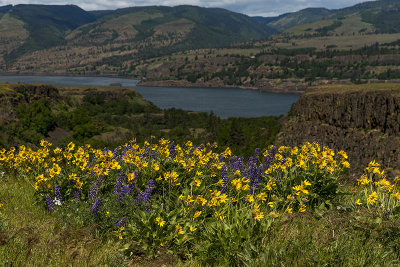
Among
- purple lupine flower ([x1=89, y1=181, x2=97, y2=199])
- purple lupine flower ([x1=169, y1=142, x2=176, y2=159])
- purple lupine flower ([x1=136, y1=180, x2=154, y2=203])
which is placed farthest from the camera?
purple lupine flower ([x1=169, y1=142, x2=176, y2=159])

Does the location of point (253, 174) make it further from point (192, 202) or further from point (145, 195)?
point (145, 195)

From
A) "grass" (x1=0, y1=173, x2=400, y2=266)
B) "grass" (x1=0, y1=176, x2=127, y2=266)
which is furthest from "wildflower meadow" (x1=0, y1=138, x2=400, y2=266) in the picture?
"grass" (x1=0, y1=176, x2=127, y2=266)

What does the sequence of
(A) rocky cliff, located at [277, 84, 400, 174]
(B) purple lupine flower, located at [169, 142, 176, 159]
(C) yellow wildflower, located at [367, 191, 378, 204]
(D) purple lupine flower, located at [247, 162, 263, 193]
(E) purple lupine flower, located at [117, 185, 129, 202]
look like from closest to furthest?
(C) yellow wildflower, located at [367, 191, 378, 204] → (E) purple lupine flower, located at [117, 185, 129, 202] → (D) purple lupine flower, located at [247, 162, 263, 193] → (B) purple lupine flower, located at [169, 142, 176, 159] → (A) rocky cliff, located at [277, 84, 400, 174]

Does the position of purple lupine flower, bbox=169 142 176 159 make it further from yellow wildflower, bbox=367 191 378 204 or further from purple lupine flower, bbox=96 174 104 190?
yellow wildflower, bbox=367 191 378 204

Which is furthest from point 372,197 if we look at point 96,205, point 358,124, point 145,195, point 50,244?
point 358,124

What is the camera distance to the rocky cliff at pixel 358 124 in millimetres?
34219

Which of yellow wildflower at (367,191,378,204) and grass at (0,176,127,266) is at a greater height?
yellow wildflower at (367,191,378,204)

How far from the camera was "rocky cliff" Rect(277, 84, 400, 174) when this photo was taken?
3422cm

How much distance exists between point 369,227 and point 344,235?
0.52m

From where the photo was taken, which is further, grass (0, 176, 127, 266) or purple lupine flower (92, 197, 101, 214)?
purple lupine flower (92, 197, 101, 214)

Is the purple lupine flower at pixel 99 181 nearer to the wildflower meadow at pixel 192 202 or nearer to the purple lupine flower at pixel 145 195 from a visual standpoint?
the wildflower meadow at pixel 192 202

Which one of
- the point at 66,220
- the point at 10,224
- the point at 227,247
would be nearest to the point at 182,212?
the point at 227,247

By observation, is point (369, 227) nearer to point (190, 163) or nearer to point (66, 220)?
point (190, 163)

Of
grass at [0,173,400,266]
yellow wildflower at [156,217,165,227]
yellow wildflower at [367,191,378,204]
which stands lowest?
grass at [0,173,400,266]
